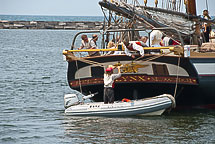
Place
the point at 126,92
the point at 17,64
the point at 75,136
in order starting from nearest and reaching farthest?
the point at 75,136 < the point at 126,92 < the point at 17,64

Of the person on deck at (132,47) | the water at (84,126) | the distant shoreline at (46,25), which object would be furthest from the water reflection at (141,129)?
the distant shoreline at (46,25)

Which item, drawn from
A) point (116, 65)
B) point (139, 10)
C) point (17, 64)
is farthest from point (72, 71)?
point (17, 64)

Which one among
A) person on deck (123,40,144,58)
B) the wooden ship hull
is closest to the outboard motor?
the wooden ship hull

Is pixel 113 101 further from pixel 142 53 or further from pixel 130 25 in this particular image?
pixel 130 25

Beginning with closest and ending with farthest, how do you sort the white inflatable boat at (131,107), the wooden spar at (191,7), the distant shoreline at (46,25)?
1. the white inflatable boat at (131,107)
2. the wooden spar at (191,7)
3. the distant shoreline at (46,25)

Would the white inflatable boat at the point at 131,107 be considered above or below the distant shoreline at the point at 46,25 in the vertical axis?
above

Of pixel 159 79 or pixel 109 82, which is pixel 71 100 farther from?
pixel 159 79

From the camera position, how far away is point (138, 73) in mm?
19438

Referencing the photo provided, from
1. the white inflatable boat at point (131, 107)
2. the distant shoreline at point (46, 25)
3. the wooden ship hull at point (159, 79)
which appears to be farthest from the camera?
the distant shoreline at point (46, 25)

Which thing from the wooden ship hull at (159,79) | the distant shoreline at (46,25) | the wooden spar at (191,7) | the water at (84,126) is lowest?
the distant shoreline at (46,25)

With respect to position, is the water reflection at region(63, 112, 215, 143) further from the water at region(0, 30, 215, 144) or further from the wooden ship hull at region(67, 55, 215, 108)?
the wooden ship hull at region(67, 55, 215, 108)

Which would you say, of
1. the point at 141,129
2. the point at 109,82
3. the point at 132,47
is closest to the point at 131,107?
the point at 109,82

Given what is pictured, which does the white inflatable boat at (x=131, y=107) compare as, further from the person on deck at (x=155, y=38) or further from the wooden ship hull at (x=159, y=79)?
the person on deck at (x=155, y=38)

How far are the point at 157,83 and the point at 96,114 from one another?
6.84ft
